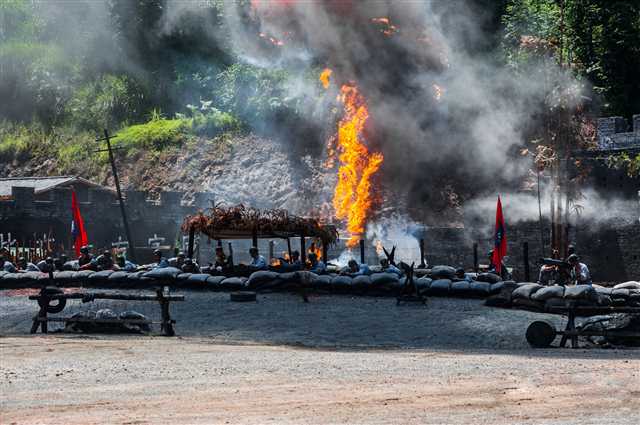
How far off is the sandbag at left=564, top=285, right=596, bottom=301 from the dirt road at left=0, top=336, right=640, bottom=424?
11.6 ft

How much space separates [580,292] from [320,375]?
307 inches

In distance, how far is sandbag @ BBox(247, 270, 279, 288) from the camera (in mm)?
23219

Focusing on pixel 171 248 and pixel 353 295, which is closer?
pixel 353 295

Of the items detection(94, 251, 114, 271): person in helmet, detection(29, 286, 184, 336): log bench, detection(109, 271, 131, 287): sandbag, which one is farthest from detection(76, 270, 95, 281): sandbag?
detection(29, 286, 184, 336): log bench

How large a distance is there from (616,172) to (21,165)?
3826 cm

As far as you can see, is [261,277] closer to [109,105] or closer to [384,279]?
[384,279]

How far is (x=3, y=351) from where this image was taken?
14.5 m

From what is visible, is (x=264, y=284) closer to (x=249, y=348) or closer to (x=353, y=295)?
(x=353, y=295)

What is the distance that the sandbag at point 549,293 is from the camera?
18.7 meters

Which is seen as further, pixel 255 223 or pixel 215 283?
pixel 255 223

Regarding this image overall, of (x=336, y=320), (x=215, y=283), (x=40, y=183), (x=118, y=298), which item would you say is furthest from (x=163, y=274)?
(x=40, y=183)

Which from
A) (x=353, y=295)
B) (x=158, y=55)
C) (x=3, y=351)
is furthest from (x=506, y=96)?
(x=3, y=351)

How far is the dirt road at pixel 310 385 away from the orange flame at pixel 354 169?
1995 centimetres

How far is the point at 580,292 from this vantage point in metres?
18.2
